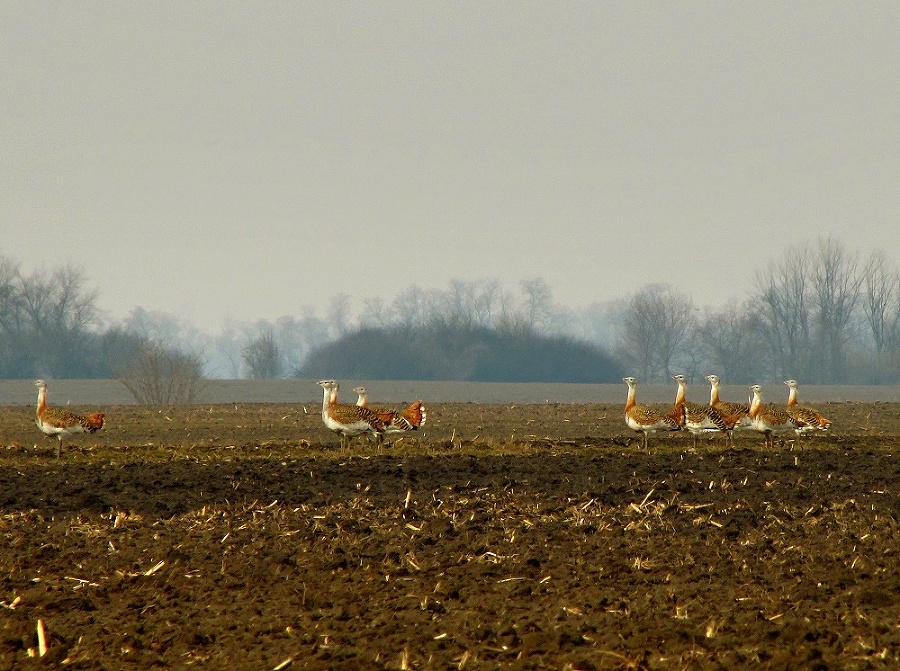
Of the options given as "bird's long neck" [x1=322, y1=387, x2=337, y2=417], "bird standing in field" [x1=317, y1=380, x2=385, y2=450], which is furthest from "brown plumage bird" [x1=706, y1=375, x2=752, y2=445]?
"bird's long neck" [x1=322, y1=387, x2=337, y2=417]

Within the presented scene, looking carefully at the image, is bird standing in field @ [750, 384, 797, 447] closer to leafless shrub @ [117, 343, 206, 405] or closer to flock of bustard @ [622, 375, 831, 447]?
flock of bustard @ [622, 375, 831, 447]

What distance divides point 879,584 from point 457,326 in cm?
7872

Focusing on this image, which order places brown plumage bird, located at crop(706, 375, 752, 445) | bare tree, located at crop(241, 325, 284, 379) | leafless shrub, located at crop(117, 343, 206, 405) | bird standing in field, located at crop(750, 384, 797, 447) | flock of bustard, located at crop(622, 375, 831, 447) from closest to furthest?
flock of bustard, located at crop(622, 375, 831, 447)
brown plumage bird, located at crop(706, 375, 752, 445)
bird standing in field, located at crop(750, 384, 797, 447)
leafless shrub, located at crop(117, 343, 206, 405)
bare tree, located at crop(241, 325, 284, 379)

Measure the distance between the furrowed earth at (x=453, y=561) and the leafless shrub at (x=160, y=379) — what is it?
26568 millimetres

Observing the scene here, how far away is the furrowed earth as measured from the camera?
838cm

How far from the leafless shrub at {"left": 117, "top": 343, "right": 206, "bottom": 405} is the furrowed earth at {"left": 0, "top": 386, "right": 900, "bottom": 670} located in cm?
2657

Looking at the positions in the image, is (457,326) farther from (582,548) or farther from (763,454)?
(582,548)

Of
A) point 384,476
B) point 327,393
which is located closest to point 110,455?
point 327,393

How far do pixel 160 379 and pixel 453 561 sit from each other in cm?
3822

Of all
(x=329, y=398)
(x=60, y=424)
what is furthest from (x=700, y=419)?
(x=60, y=424)

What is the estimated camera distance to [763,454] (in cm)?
2073

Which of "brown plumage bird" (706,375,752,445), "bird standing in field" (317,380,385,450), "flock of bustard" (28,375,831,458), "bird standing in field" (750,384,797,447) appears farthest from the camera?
"bird standing in field" (750,384,797,447)

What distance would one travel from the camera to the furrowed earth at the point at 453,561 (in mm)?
8383

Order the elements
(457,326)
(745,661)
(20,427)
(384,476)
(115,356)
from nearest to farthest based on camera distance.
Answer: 1. (745,661)
2. (384,476)
3. (20,427)
4. (115,356)
5. (457,326)
